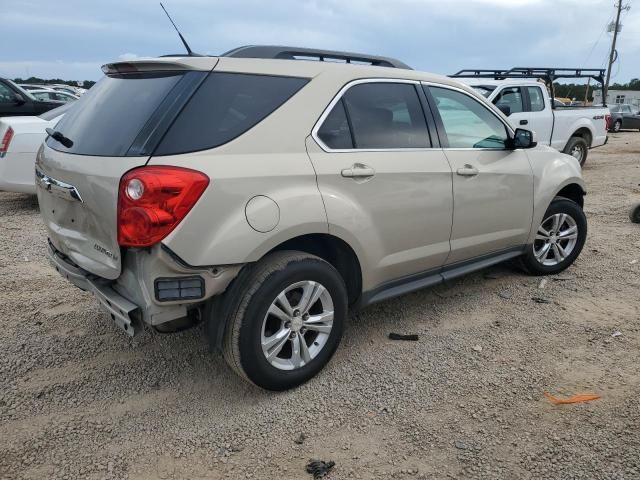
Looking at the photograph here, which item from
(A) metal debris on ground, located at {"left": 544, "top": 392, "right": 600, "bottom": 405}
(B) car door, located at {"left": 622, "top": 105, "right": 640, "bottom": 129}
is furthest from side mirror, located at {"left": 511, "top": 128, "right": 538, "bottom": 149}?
(B) car door, located at {"left": 622, "top": 105, "right": 640, "bottom": 129}

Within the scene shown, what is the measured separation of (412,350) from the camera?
348 cm

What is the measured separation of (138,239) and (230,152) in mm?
610

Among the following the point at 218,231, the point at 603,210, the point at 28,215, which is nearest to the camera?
the point at 218,231

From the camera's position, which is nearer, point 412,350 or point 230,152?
point 230,152

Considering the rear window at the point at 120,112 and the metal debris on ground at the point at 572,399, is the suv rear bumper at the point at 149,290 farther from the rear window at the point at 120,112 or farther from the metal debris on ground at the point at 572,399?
the metal debris on ground at the point at 572,399

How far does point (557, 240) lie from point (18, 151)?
623 centimetres

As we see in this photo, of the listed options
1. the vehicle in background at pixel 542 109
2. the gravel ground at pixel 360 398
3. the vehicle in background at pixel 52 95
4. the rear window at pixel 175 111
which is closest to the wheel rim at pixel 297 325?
the gravel ground at pixel 360 398

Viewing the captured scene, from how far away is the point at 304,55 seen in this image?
3.14 meters

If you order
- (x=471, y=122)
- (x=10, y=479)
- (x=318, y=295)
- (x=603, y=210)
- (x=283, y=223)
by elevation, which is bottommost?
(x=603, y=210)

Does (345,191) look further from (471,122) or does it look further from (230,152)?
(471,122)

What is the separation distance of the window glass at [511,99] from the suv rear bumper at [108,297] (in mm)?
8299

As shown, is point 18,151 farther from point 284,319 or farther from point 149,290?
point 284,319

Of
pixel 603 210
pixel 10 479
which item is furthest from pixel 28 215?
pixel 603 210

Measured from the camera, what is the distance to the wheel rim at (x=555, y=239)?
15.3 feet
